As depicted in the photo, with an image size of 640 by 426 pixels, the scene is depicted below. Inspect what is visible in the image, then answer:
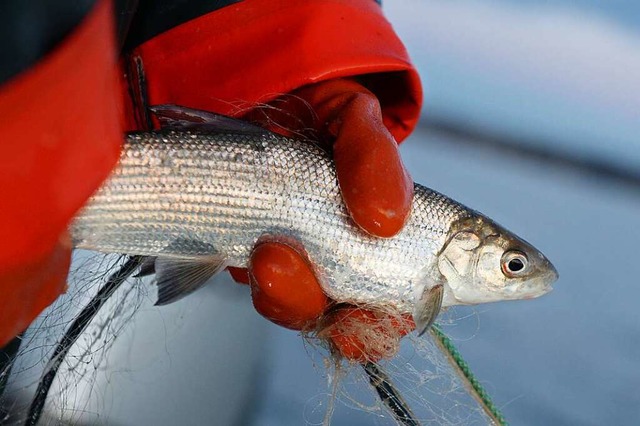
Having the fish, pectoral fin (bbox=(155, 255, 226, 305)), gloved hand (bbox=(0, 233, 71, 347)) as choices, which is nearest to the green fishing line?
the fish

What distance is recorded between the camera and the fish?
102cm

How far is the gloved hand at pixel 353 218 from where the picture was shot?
1009 millimetres

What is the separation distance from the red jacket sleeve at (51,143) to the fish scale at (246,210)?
0.36 metres

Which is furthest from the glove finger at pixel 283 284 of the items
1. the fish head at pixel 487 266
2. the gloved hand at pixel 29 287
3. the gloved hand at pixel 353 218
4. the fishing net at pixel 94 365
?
the gloved hand at pixel 29 287

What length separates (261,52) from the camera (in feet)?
4.18

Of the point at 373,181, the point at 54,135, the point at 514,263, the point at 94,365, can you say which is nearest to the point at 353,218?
the point at 373,181

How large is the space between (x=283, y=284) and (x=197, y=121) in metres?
0.28

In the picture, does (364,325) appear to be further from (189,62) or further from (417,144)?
(417,144)

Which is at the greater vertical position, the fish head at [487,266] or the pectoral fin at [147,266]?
the fish head at [487,266]

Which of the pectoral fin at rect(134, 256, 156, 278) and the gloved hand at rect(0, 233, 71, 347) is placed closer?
the gloved hand at rect(0, 233, 71, 347)

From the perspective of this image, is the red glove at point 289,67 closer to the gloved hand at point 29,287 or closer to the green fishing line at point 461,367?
the green fishing line at point 461,367

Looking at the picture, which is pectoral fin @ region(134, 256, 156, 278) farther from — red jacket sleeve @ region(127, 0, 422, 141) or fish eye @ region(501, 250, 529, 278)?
fish eye @ region(501, 250, 529, 278)

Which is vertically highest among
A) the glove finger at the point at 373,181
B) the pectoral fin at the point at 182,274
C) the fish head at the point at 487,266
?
the glove finger at the point at 373,181

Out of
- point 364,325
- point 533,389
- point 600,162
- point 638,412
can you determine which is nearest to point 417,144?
point 600,162
